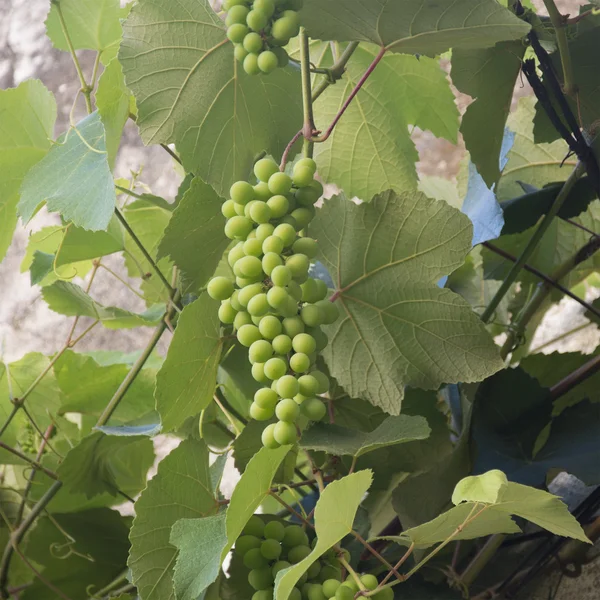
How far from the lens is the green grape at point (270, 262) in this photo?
0.32 meters

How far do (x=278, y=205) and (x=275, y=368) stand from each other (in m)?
0.08

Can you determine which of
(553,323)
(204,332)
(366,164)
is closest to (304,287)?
(204,332)

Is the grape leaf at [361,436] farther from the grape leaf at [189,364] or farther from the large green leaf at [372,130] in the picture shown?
the large green leaf at [372,130]

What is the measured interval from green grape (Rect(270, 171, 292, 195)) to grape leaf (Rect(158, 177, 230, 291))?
63 mm

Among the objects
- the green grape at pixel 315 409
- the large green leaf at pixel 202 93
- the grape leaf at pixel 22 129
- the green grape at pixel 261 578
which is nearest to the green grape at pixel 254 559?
the green grape at pixel 261 578

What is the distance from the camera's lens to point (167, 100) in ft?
1.34

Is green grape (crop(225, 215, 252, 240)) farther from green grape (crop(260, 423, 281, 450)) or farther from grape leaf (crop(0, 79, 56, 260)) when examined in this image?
grape leaf (crop(0, 79, 56, 260))

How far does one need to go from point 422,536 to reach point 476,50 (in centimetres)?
33

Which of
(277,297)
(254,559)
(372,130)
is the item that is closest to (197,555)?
(254,559)

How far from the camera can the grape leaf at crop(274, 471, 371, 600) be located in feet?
0.99

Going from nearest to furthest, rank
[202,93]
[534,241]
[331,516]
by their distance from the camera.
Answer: [331,516] < [202,93] < [534,241]

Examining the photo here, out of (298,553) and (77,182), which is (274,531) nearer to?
(298,553)

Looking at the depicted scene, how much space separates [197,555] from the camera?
36 centimetres

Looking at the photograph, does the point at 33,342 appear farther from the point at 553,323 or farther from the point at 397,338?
the point at 397,338
